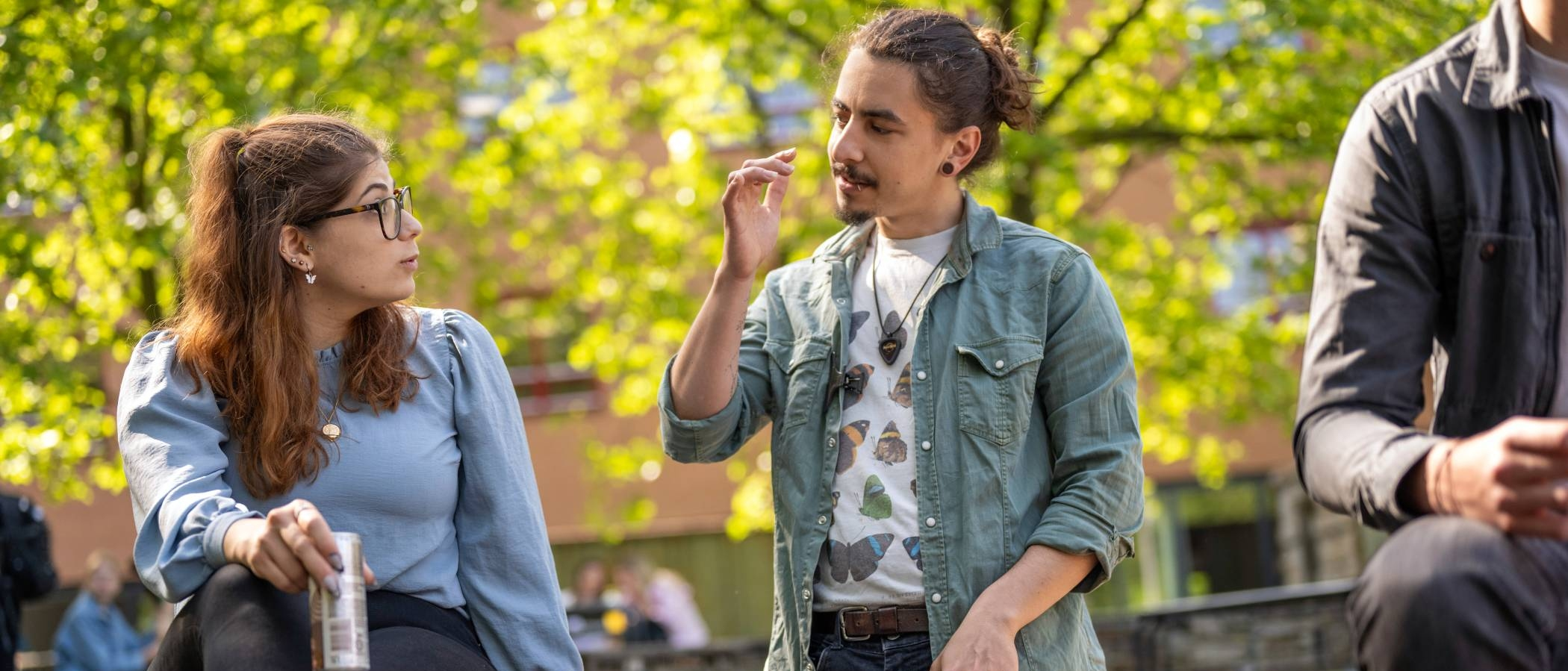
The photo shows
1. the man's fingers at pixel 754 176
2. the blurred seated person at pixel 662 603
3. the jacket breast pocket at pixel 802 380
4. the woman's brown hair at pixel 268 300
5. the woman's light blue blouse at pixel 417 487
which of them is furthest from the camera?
the blurred seated person at pixel 662 603

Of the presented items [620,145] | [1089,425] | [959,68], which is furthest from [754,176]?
[620,145]

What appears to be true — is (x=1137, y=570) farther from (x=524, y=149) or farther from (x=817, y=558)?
(x=817, y=558)

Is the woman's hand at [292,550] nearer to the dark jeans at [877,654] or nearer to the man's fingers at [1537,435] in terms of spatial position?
the dark jeans at [877,654]

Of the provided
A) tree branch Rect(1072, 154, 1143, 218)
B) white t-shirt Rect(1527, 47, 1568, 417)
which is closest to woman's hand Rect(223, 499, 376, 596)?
white t-shirt Rect(1527, 47, 1568, 417)

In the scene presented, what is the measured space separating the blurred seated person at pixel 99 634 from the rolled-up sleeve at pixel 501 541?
9898 mm

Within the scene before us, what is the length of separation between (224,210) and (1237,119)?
10.1 m

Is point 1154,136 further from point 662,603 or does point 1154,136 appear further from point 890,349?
point 890,349

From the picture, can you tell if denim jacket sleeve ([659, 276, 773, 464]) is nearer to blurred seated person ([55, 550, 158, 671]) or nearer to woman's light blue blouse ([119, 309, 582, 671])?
woman's light blue blouse ([119, 309, 582, 671])

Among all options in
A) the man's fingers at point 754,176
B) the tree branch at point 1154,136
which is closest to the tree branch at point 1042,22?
the tree branch at point 1154,136

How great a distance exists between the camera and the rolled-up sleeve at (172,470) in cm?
272

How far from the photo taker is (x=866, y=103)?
333 centimetres

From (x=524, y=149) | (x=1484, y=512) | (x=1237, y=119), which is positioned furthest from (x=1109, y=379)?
(x=524, y=149)

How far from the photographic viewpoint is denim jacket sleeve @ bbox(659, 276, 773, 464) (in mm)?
3336

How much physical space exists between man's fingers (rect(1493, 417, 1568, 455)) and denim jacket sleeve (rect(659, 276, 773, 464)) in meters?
1.83
